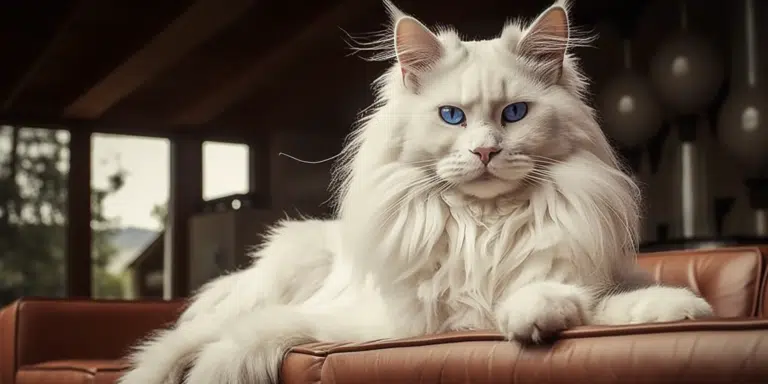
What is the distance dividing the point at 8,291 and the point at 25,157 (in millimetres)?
693

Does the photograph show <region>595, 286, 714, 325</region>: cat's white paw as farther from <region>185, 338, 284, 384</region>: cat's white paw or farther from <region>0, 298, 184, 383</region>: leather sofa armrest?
<region>0, 298, 184, 383</region>: leather sofa armrest

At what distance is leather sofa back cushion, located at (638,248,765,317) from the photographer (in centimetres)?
188

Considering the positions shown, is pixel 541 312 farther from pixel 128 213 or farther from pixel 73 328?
pixel 128 213

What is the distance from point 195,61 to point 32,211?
3.73 feet

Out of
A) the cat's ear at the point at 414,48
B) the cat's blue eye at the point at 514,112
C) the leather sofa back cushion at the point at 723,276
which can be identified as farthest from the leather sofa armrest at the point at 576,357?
the leather sofa back cushion at the point at 723,276

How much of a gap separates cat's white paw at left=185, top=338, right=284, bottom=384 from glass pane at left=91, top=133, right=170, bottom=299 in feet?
10.2

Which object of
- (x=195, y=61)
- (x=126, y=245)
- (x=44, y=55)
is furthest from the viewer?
(x=126, y=245)

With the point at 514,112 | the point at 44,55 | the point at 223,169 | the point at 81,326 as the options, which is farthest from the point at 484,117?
the point at 223,169

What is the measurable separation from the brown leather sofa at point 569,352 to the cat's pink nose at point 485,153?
11.7 inches

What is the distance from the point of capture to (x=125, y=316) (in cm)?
260

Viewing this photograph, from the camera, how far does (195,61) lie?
4.19 meters

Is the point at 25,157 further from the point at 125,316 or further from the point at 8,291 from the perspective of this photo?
the point at 125,316

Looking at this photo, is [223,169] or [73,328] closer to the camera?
[73,328]

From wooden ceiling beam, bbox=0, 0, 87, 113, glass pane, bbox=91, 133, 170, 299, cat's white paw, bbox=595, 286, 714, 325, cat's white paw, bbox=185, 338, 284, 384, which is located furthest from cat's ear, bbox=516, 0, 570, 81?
A: glass pane, bbox=91, 133, 170, 299
